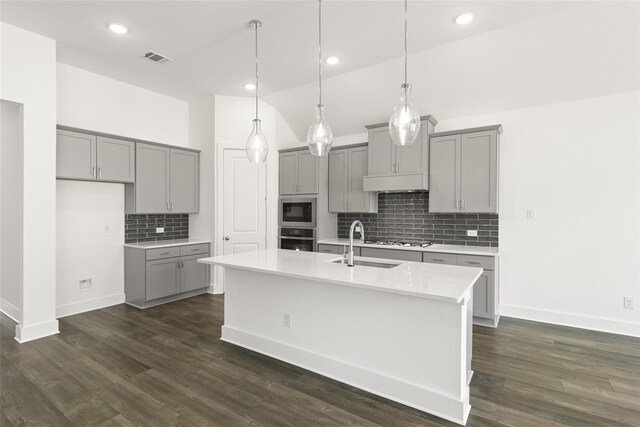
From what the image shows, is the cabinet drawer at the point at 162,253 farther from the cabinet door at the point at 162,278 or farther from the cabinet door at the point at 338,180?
the cabinet door at the point at 338,180

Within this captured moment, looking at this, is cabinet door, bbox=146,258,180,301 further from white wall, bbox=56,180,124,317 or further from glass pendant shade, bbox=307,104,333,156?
glass pendant shade, bbox=307,104,333,156

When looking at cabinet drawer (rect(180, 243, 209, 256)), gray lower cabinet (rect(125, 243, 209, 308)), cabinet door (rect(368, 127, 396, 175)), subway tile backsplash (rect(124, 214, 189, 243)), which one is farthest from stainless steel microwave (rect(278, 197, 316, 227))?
subway tile backsplash (rect(124, 214, 189, 243))

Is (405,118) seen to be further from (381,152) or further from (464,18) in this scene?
A: (381,152)

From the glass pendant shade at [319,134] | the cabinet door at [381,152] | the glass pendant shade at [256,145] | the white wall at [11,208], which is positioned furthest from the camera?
the cabinet door at [381,152]

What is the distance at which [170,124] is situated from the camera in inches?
209

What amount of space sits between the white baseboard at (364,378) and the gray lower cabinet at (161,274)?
6.03 feet

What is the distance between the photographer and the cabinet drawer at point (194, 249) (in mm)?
4855

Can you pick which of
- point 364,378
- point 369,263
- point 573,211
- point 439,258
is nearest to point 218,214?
point 369,263

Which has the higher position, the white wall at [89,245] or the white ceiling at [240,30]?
the white ceiling at [240,30]

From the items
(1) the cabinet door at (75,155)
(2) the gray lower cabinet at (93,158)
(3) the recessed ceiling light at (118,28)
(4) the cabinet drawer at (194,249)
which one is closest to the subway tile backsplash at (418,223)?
(4) the cabinet drawer at (194,249)

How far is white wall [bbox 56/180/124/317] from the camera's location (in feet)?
13.5

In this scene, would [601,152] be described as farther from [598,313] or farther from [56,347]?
[56,347]

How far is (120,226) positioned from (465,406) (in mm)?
4642

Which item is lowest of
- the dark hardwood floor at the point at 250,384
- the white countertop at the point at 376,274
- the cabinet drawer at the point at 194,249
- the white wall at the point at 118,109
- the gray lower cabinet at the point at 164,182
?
the dark hardwood floor at the point at 250,384
